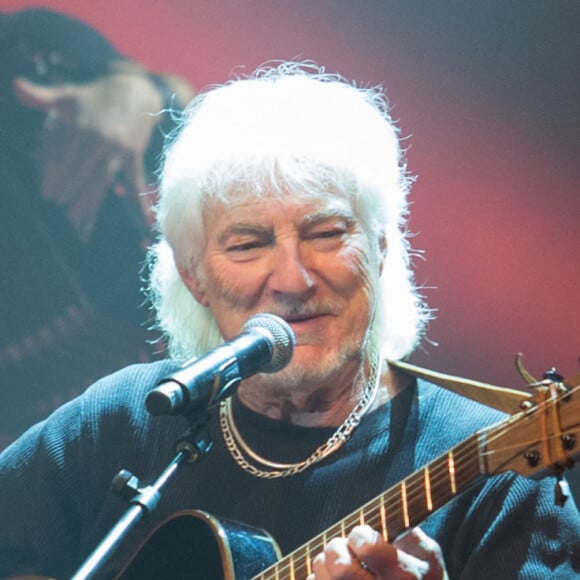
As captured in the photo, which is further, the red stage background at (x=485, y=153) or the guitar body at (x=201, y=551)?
the red stage background at (x=485, y=153)

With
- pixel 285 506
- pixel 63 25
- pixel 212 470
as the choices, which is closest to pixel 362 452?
pixel 285 506

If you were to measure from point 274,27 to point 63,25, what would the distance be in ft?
1.98

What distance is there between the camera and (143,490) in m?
1.49

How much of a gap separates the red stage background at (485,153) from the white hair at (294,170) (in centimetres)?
10

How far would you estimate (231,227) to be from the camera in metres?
2.08

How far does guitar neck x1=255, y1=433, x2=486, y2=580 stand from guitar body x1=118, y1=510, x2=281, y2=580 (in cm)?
10

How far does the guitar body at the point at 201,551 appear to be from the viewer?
175 cm

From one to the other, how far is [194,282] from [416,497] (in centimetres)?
91

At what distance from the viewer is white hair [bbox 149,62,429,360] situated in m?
2.09

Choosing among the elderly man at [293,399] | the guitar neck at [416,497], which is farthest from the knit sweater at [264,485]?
the guitar neck at [416,497]

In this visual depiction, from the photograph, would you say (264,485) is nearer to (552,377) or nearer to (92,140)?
(552,377)

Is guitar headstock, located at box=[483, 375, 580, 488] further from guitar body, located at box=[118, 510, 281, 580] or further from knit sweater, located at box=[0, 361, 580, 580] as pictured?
guitar body, located at box=[118, 510, 281, 580]

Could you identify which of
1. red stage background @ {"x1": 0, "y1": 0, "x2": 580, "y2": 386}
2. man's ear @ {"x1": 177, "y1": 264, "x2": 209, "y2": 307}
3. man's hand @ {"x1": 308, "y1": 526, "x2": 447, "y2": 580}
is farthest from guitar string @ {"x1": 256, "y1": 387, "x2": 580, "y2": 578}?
red stage background @ {"x1": 0, "y1": 0, "x2": 580, "y2": 386}

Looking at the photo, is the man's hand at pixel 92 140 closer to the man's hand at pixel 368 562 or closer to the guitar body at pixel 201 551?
the guitar body at pixel 201 551
